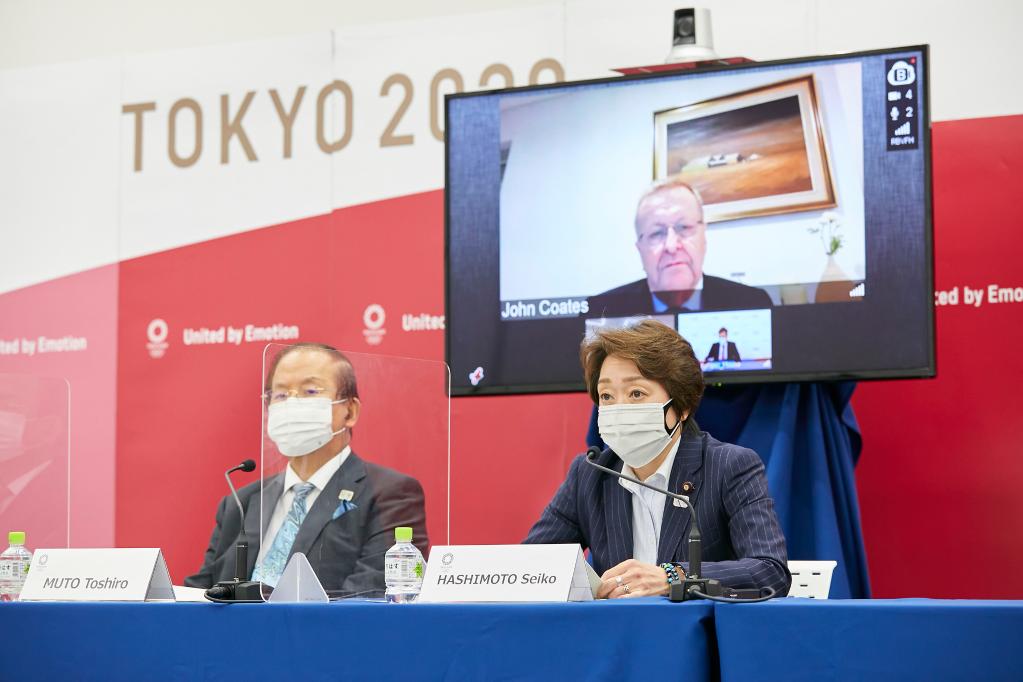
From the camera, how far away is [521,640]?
1913 mm

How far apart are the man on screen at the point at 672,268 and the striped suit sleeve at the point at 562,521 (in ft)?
2.54

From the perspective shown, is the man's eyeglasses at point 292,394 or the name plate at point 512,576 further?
the man's eyeglasses at point 292,394

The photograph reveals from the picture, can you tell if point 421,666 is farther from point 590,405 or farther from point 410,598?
point 590,405

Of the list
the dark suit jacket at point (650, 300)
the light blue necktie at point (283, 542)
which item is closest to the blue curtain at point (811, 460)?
the dark suit jacket at point (650, 300)

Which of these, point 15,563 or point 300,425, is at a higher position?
point 300,425

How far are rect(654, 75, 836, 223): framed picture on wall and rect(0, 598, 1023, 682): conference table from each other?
171cm

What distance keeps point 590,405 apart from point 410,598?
1.82 meters

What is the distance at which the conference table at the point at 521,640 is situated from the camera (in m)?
1.69

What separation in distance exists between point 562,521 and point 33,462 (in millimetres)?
1226

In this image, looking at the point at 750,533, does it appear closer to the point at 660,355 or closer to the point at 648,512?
the point at 648,512

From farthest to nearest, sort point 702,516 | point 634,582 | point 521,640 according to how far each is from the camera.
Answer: point 702,516 → point 634,582 → point 521,640

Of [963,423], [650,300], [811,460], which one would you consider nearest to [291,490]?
[650,300]

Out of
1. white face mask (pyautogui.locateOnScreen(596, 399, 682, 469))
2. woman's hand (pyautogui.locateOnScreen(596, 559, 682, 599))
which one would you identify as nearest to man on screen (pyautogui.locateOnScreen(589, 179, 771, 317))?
white face mask (pyautogui.locateOnScreen(596, 399, 682, 469))

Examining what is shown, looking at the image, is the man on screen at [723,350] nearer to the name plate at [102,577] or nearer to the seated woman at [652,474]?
the seated woman at [652,474]
